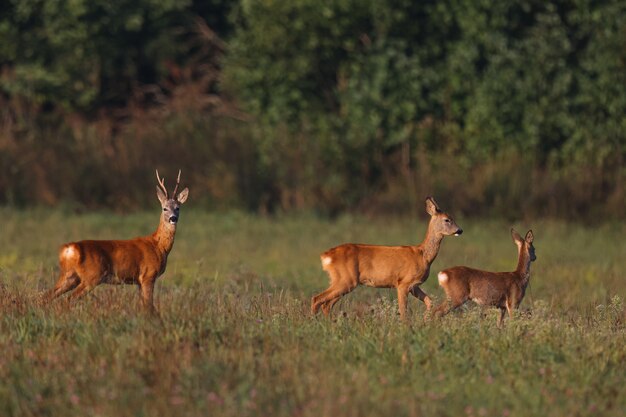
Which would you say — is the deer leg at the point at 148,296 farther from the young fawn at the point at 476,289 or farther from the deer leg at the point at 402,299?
the young fawn at the point at 476,289

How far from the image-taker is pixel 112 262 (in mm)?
11867

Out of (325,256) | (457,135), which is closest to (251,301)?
(325,256)

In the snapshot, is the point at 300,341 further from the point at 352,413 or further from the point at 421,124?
the point at 421,124

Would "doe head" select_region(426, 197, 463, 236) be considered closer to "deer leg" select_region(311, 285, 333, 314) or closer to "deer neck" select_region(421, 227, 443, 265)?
"deer neck" select_region(421, 227, 443, 265)

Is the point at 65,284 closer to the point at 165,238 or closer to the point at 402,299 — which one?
the point at 165,238

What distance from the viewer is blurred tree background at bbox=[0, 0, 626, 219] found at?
2542 cm

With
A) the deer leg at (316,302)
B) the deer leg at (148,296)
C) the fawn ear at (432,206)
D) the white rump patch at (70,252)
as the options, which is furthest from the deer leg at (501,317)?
the white rump patch at (70,252)

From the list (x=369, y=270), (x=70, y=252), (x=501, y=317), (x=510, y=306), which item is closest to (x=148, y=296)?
(x=70, y=252)

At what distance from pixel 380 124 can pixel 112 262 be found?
51.4ft

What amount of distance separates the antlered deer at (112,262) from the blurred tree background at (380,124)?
42.1ft

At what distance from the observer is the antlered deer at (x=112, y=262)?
38.4 ft

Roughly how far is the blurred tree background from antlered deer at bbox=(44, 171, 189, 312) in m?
12.8

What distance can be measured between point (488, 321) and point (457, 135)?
15.9 m

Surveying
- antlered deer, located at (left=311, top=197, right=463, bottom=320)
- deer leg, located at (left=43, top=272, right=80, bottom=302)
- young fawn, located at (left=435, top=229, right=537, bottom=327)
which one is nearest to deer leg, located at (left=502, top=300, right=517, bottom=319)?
young fawn, located at (left=435, top=229, right=537, bottom=327)
